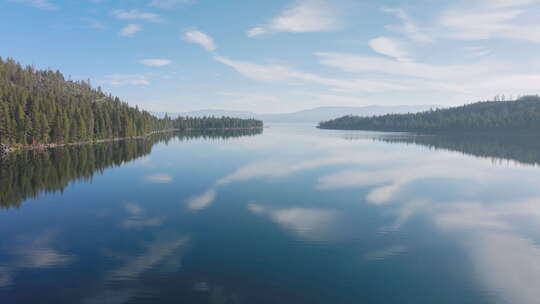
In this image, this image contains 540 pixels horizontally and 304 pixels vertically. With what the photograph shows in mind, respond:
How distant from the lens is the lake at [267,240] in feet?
58.5

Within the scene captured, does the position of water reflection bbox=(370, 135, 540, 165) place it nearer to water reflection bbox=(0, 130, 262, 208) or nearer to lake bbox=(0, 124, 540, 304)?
lake bbox=(0, 124, 540, 304)

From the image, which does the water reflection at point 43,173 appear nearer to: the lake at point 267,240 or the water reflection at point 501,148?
the lake at point 267,240

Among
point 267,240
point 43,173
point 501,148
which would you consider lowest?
point 267,240

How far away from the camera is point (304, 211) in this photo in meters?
33.3

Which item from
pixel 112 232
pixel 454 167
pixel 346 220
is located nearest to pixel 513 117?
pixel 454 167

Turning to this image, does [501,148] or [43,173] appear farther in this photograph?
[501,148]

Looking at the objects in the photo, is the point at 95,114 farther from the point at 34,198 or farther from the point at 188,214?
Result: the point at 188,214

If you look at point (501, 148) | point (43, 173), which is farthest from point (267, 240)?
point (501, 148)

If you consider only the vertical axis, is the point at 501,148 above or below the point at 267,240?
above

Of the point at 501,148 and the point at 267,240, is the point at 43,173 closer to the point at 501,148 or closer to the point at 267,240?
the point at 267,240

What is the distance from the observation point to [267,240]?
82.2ft

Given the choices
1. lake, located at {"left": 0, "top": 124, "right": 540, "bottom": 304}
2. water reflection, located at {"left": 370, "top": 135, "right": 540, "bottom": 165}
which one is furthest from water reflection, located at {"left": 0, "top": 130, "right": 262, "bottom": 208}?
water reflection, located at {"left": 370, "top": 135, "right": 540, "bottom": 165}

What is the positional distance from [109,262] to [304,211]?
1839cm

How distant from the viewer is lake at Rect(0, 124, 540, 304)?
17828mm
